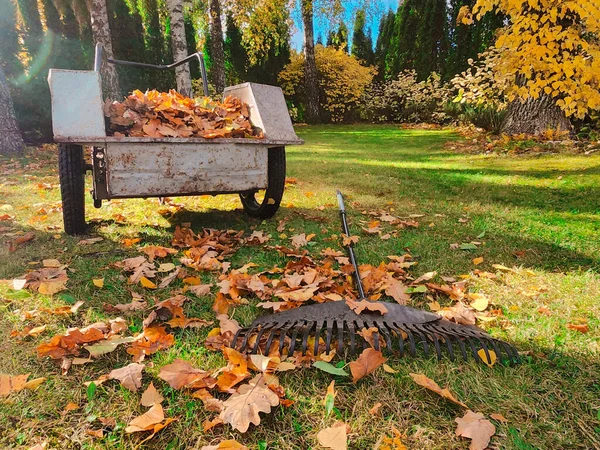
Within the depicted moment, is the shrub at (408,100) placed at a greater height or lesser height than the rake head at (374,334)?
greater

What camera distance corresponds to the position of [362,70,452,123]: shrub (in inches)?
572

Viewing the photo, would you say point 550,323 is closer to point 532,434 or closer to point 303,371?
point 532,434

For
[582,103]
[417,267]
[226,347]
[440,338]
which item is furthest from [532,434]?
[582,103]

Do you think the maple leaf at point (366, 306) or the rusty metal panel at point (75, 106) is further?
the rusty metal panel at point (75, 106)

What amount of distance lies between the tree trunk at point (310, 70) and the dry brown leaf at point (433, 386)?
1431 cm

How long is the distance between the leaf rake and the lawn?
68mm

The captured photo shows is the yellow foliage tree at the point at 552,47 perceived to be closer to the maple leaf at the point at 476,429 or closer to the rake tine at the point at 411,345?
the rake tine at the point at 411,345

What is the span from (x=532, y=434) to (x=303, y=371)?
68 centimetres

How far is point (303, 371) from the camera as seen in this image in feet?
4.43

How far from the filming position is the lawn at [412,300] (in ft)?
3.66

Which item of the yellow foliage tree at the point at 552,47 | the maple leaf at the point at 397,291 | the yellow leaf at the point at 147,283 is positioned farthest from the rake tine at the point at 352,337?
the yellow foliage tree at the point at 552,47

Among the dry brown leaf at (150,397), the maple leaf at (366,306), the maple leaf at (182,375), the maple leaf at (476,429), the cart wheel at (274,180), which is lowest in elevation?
the maple leaf at (476,429)

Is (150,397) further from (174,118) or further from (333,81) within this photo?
(333,81)

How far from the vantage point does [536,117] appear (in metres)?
7.11
